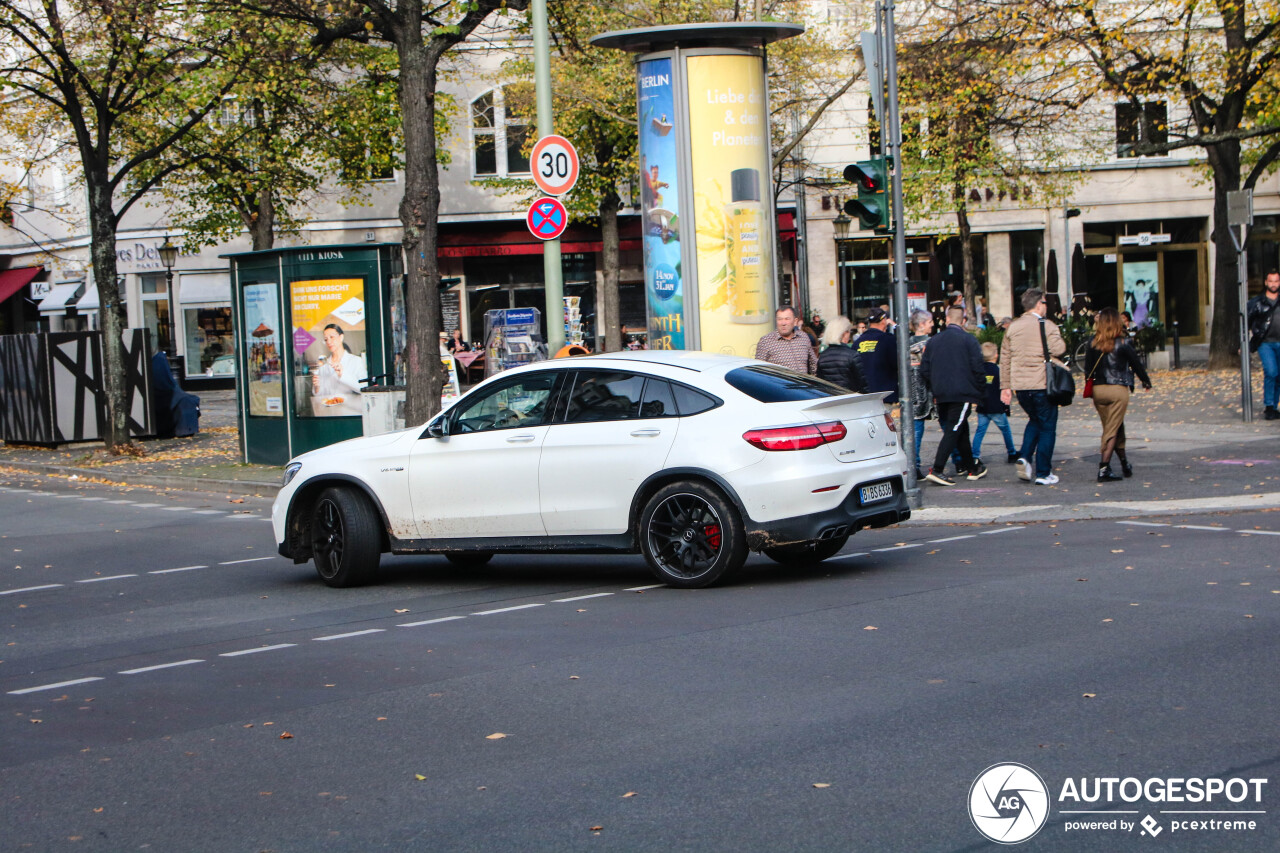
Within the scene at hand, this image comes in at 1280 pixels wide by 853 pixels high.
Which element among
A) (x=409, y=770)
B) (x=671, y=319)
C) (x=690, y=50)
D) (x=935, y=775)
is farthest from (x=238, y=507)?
(x=935, y=775)

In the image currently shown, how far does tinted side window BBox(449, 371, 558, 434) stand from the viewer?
9.85m

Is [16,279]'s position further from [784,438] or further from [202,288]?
[784,438]

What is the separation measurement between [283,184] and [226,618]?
79.3ft

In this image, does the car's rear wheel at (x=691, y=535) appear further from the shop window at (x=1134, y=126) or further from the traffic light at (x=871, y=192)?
the shop window at (x=1134, y=126)

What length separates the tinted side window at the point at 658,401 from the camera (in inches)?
370

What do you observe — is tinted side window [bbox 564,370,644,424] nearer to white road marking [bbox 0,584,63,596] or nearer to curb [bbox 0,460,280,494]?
white road marking [bbox 0,584,63,596]

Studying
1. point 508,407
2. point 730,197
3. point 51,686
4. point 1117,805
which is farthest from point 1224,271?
point 1117,805

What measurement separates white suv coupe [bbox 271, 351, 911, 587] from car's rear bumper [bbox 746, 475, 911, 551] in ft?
0.03

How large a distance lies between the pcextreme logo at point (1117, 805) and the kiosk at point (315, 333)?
1444 centimetres

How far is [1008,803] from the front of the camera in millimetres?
4664

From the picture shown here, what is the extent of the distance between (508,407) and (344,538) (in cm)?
150

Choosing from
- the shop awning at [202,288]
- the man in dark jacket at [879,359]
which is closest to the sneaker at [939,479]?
the man in dark jacket at [879,359]

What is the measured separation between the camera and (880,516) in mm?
9484

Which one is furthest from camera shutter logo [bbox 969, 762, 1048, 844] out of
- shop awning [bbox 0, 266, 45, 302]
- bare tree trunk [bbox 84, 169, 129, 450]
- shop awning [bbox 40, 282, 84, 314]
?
shop awning [bbox 0, 266, 45, 302]
